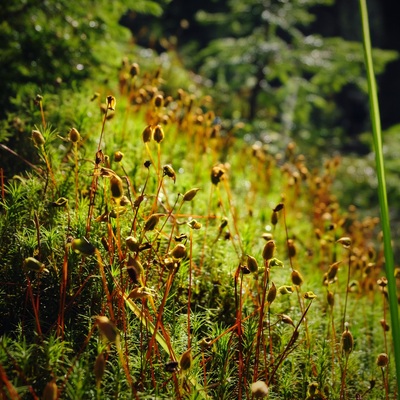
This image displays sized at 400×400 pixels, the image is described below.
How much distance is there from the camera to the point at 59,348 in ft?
3.10

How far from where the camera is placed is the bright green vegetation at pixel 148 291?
94 cm

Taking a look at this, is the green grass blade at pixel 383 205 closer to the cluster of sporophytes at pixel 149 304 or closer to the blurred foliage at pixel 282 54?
the cluster of sporophytes at pixel 149 304

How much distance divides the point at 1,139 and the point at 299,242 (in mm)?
1684

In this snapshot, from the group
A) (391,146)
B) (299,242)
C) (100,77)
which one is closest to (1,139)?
(100,77)

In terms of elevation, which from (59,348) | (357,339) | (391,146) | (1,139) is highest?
(391,146)

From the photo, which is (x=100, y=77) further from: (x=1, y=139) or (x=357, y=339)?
(x=357, y=339)

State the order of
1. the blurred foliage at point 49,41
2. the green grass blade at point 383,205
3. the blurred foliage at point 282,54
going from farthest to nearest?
1. the blurred foliage at point 282,54
2. the blurred foliage at point 49,41
3. the green grass blade at point 383,205

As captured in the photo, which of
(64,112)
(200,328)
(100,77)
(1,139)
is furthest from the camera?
(100,77)

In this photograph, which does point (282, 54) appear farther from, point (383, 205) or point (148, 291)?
point (148, 291)

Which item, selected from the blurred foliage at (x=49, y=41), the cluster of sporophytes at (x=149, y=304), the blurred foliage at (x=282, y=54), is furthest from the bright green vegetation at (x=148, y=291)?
the blurred foliage at (x=282, y=54)

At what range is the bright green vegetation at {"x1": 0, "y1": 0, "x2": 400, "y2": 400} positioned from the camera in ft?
3.09

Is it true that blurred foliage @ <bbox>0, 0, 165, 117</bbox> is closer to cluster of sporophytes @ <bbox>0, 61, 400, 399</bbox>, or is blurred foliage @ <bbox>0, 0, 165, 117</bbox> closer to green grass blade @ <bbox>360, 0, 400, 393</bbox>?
cluster of sporophytes @ <bbox>0, 61, 400, 399</bbox>

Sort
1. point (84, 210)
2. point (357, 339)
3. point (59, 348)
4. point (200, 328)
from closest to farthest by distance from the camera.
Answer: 1. point (59, 348)
2. point (200, 328)
3. point (84, 210)
4. point (357, 339)

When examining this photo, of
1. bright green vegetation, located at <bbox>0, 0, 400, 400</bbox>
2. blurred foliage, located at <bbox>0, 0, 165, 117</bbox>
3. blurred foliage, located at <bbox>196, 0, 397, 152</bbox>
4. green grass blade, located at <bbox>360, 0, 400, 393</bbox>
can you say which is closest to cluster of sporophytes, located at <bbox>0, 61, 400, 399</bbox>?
bright green vegetation, located at <bbox>0, 0, 400, 400</bbox>
